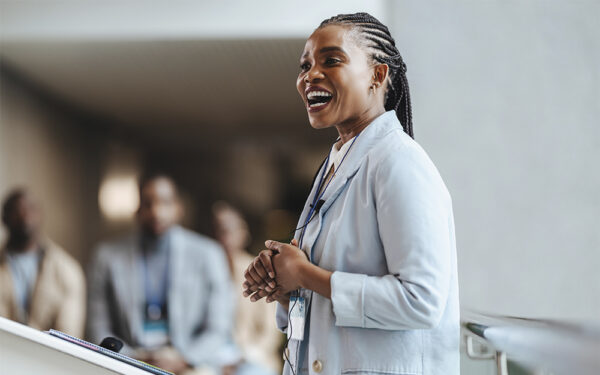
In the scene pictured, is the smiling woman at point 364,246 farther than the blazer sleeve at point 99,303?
No

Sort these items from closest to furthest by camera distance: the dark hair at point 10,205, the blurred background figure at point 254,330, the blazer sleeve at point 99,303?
the blazer sleeve at point 99,303
the blurred background figure at point 254,330
the dark hair at point 10,205

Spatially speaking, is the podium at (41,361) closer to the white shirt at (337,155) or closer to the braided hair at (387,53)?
the white shirt at (337,155)

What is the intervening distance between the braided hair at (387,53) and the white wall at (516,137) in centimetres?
224

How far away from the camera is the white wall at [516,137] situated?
10.8ft

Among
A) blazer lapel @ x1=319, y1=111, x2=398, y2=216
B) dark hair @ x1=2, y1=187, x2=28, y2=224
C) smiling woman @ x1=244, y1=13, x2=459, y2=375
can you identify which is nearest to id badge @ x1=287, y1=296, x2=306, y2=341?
smiling woman @ x1=244, y1=13, x2=459, y2=375

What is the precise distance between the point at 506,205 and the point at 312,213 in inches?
97.7

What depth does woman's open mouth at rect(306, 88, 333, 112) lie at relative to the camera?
41.1 inches

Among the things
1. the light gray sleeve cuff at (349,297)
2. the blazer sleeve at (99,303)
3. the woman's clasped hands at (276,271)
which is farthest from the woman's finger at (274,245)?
the blazer sleeve at (99,303)

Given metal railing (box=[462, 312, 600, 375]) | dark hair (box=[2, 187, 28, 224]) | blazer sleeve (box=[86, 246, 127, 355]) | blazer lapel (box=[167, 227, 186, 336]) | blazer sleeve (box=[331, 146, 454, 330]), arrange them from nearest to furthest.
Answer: metal railing (box=[462, 312, 600, 375]), blazer sleeve (box=[331, 146, 454, 330]), blazer sleeve (box=[86, 246, 127, 355]), blazer lapel (box=[167, 227, 186, 336]), dark hair (box=[2, 187, 28, 224])

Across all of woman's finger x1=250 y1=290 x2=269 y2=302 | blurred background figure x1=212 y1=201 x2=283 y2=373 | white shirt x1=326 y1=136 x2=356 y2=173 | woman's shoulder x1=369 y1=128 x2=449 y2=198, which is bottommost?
woman's finger x1=250 y1=290 x2=269 y2=302

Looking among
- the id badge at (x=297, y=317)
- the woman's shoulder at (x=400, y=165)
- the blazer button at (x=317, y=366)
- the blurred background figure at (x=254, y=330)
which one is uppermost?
the blurred background figure at (x=254, y=330)

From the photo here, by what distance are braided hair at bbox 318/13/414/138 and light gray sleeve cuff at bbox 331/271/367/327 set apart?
350 millimetres

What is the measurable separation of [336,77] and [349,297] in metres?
0.35

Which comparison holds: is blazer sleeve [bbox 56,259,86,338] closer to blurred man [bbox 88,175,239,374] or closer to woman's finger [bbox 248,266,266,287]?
blurred man [bbox 88,175,239,374]
